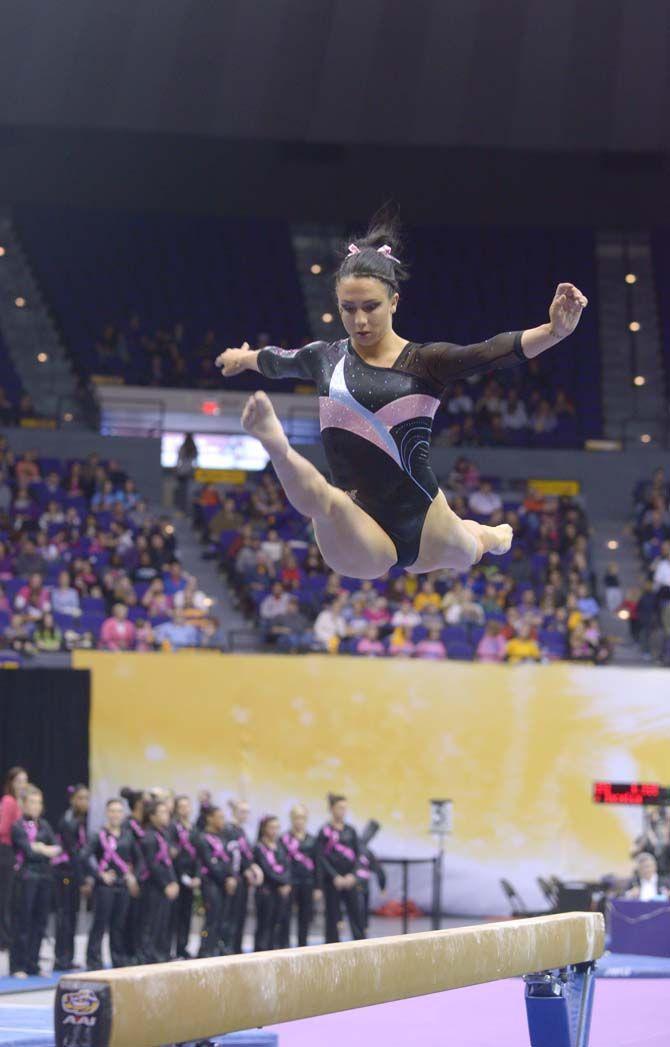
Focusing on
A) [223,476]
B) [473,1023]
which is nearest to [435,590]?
[223,476]

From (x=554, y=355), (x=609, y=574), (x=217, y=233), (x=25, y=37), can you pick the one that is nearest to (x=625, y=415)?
(x=554, y=355)

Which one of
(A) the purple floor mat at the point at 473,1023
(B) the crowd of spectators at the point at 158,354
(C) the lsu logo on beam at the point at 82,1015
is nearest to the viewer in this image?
(C) the lsu logo on beam at the point at 82,1015

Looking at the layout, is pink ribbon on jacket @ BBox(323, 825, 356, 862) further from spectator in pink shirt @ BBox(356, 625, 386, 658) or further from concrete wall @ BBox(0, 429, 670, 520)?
concrete wall @ BBox(0, 429, 670, 520)

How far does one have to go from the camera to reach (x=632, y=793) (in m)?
15.1

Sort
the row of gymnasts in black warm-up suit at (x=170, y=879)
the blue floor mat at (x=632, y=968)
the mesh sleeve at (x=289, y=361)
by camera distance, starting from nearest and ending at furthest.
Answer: the mesh sleeve at (x=289, y=361), the blue floor mat at (x=632, y=968), the row of gymnasts in black warm-up suit at (x=170, y=879)

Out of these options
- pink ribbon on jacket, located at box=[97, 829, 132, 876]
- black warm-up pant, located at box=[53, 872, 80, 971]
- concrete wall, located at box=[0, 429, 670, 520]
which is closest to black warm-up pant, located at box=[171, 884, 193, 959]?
pink ribbon on jacket, located at box=[97, 829, 132, 876]

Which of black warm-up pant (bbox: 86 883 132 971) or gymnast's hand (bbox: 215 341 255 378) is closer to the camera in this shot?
gymnast's hand (bbox: 215 341 255 378)

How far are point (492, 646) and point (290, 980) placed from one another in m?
12.0

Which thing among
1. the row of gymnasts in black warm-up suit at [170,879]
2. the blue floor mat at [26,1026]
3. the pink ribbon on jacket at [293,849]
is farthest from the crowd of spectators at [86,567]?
the blue floor mat at [26,1026]

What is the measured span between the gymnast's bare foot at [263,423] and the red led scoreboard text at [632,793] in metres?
11.1

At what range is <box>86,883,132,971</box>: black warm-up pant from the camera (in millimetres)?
12922

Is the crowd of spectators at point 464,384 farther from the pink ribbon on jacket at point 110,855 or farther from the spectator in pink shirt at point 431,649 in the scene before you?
the pink ribbon on jacket at point 110,855

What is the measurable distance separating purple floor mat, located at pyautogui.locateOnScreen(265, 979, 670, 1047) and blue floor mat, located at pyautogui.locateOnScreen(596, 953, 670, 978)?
0.63 m

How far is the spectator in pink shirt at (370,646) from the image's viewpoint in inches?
655
